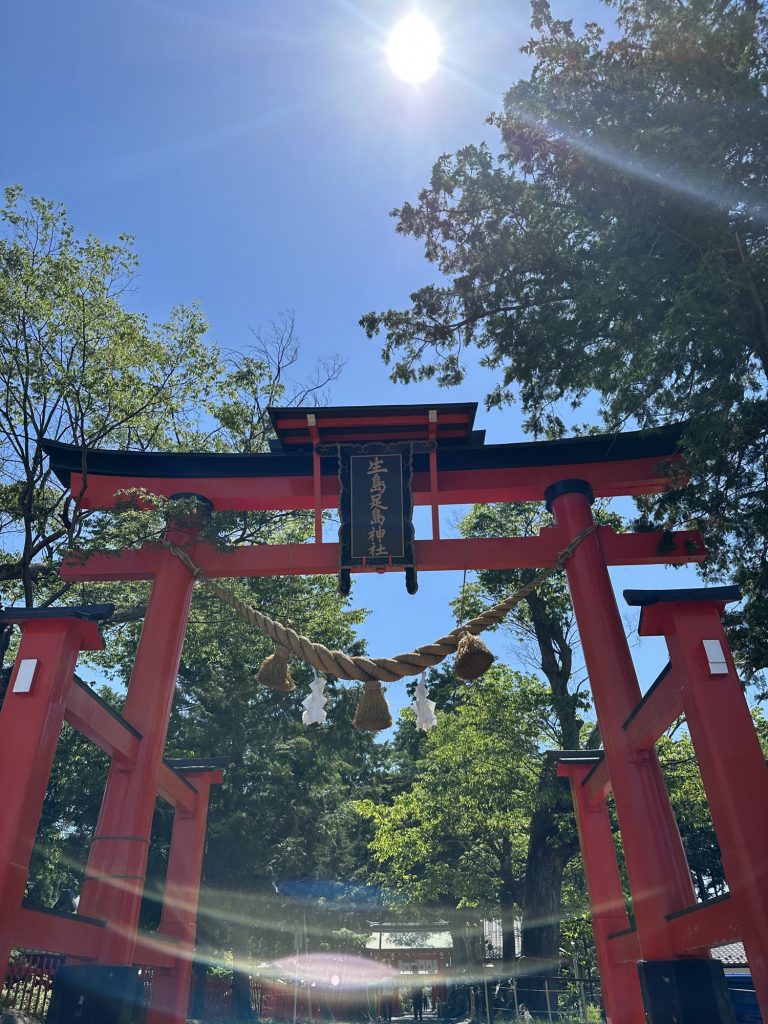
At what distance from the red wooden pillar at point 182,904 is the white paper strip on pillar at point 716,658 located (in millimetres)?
5990

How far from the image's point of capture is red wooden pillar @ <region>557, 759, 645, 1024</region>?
259 inches

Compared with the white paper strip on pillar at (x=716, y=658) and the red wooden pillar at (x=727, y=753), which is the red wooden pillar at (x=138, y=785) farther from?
the white paper strip on pillar at (x=716, y=658)

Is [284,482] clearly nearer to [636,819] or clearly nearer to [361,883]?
[636,819]

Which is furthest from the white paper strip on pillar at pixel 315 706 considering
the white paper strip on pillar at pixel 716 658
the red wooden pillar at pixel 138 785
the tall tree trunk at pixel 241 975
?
the tall tree trunk at pixel 241 975

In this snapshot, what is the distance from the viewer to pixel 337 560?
23.0 ft

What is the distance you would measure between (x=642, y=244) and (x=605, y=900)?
6.63 metres

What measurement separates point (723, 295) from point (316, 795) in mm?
16300

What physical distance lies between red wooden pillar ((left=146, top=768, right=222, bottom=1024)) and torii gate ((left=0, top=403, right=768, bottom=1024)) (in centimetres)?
2

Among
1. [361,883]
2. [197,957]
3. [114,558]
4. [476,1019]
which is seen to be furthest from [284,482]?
[361,883]

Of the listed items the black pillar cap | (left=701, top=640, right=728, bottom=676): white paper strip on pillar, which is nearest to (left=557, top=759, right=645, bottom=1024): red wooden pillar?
the black pillar cap

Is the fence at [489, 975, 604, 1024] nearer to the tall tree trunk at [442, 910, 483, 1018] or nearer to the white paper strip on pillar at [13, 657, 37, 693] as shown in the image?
the tall tree trunk at [442, 910, 483, 1018]

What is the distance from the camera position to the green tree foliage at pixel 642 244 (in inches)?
235

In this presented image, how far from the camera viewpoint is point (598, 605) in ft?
21.8

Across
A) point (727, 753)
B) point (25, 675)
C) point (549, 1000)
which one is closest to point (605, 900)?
point (727, 753)
